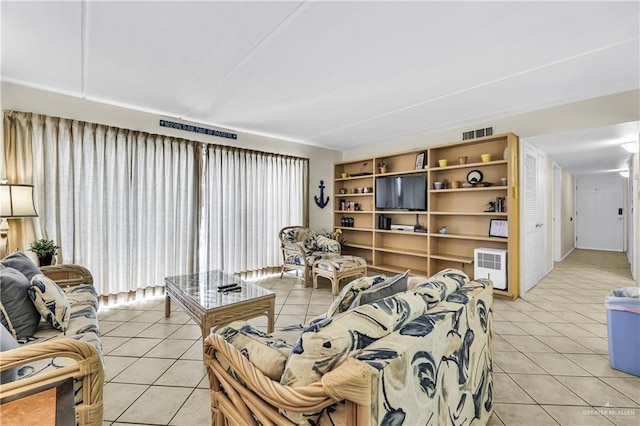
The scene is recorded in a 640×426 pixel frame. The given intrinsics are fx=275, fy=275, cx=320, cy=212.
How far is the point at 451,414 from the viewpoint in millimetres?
1166

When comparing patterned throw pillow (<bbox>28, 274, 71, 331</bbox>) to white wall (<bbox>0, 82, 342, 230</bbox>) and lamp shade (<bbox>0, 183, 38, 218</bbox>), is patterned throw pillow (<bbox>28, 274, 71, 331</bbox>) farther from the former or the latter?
white wall (<bbox>0, 82, 342, 230</bbox>)

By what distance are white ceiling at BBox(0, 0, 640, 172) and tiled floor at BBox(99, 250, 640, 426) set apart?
8.30ft

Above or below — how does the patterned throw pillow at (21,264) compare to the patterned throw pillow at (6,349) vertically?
above

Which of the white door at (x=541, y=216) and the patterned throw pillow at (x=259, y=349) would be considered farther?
the white door at (x=541, y=216)

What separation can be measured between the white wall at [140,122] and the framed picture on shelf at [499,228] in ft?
10.1

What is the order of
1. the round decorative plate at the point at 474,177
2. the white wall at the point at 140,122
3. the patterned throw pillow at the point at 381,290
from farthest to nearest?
1. the round decorative plate at the point at 474,177
2. the white wall at the point at 140,122
3. the patterned throw pillow at the point at 381,290

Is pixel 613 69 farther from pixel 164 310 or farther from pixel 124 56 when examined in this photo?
pixel 164 310

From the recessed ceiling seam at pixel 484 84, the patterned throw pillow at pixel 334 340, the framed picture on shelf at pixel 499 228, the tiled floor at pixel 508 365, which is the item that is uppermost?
the recessed ceiling seam at pixel 484 84

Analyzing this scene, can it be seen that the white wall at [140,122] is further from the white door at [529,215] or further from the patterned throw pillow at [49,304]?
the white door at [529,215]

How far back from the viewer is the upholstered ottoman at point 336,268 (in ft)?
12.7

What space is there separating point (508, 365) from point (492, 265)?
1905 millimetres

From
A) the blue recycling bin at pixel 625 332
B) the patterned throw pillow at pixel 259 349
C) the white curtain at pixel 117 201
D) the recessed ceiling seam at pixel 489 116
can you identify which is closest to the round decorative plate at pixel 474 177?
the recessed ceiling seam at pixel 489 116

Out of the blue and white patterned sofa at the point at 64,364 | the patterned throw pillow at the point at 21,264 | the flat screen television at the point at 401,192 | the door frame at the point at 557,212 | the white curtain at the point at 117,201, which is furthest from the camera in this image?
the door frame at the point at 557,212

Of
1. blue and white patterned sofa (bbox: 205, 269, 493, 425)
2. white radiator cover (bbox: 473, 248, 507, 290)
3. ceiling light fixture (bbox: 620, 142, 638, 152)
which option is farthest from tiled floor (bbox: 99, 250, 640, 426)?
ceiling light fixture (bbox: 620, 142, 638, 152)
